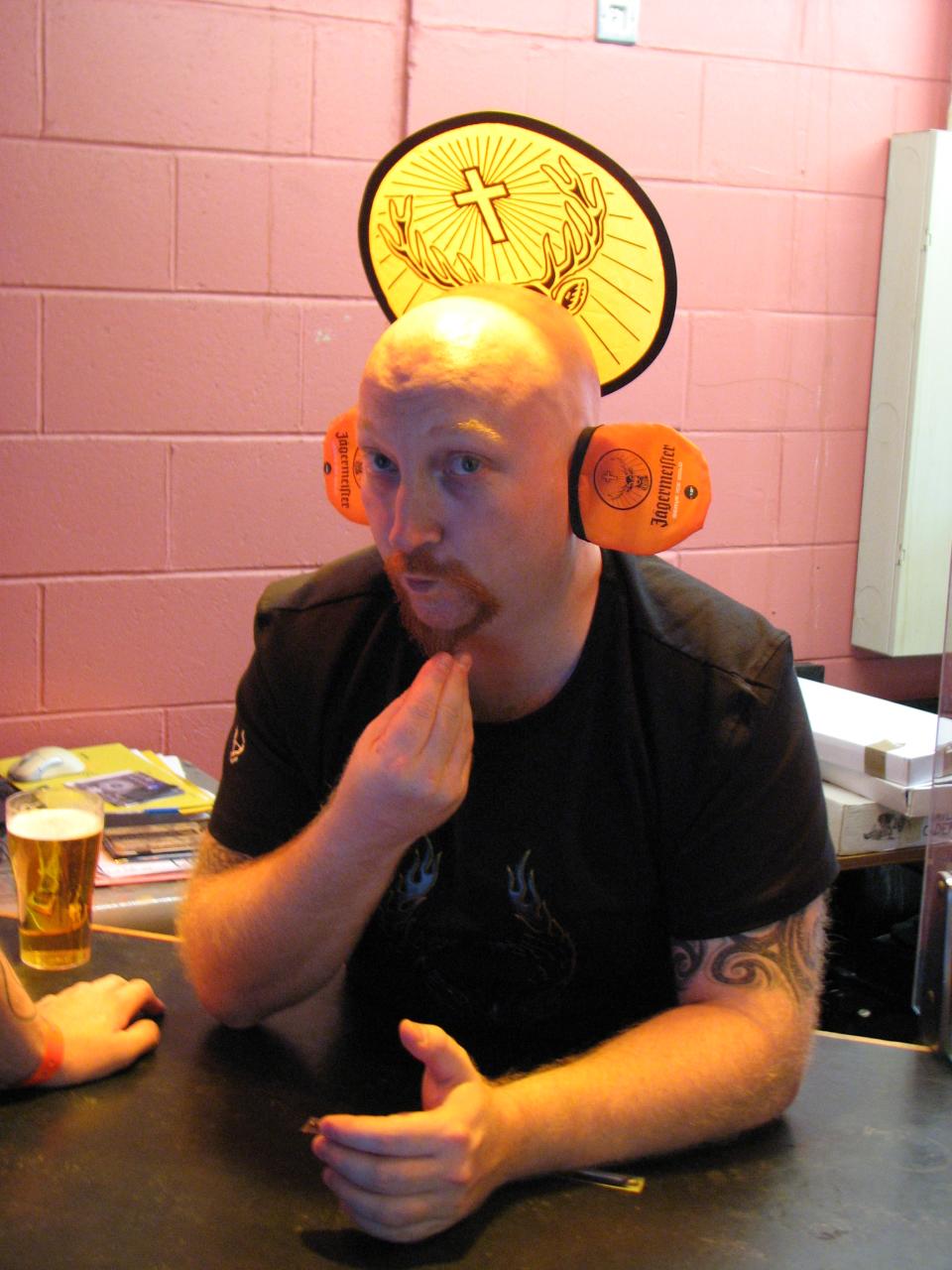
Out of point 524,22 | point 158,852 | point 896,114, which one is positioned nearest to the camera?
point 158,852

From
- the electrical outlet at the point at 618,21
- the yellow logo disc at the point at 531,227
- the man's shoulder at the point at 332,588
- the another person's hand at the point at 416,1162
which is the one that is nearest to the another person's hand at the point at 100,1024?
the another person's hand at the point at 416,1162

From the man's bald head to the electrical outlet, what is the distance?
1679 mm

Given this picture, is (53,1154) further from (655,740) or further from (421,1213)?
(655,740)

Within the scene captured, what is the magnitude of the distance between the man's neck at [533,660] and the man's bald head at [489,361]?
17cm

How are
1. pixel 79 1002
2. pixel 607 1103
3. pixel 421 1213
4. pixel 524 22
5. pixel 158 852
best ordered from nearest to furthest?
pixel 421 1213 < pixel 607 1103 < pixel 79 1002 < pixel 158 852 < pixel 524 22

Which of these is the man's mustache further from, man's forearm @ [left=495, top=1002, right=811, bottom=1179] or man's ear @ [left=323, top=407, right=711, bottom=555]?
man's forearm @ [left=495, top=1002, right=811, bottom=1179]

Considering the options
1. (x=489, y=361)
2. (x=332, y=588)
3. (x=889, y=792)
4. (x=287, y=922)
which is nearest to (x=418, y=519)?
(x=489, y=361)

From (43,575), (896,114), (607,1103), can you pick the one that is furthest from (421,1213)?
(896,114)

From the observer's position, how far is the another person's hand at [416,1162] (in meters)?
0.93

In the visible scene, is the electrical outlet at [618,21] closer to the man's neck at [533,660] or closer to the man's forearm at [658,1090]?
the man's neck at [533,660]

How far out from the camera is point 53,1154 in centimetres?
103

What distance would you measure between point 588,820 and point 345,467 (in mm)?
411

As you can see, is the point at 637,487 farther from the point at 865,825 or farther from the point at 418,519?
the point at 865,825

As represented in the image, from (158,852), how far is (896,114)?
224cm
